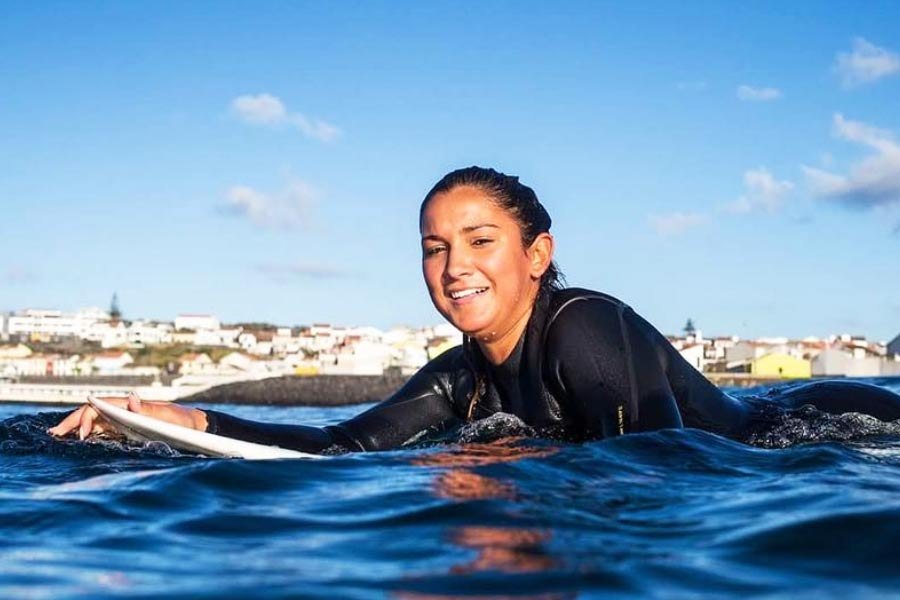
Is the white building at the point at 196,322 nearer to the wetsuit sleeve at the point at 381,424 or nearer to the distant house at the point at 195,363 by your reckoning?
the distant house at the point at 195,363

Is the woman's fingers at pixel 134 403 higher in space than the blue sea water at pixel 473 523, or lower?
higher

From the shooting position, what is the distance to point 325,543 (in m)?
2.81

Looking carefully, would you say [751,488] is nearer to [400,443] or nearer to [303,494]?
[303,494]

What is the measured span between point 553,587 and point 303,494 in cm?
148

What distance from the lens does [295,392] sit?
197 ft

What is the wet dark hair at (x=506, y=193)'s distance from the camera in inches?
191

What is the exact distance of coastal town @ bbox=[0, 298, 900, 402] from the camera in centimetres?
6456

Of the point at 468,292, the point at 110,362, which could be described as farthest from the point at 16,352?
the point at 468,292

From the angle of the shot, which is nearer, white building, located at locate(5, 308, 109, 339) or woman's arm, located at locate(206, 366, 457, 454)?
woman's arm, located at locate(206, 366, 457, 454)

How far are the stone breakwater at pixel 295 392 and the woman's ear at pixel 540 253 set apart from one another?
5258 cm

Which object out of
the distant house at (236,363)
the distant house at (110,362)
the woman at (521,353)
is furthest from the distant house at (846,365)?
the distant house at (110,362)

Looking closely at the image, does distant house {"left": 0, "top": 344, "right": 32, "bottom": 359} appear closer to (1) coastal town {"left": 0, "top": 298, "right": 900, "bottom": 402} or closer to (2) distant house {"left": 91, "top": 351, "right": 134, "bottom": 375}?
(1) coastal town {"left": 0, "top": 298, "right": 900, "bottom": 402}

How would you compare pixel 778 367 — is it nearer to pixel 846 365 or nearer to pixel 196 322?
pixel 846 365

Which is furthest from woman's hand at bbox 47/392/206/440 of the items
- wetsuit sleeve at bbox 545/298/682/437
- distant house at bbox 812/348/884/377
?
distant house at bbox 812/348/884/377
